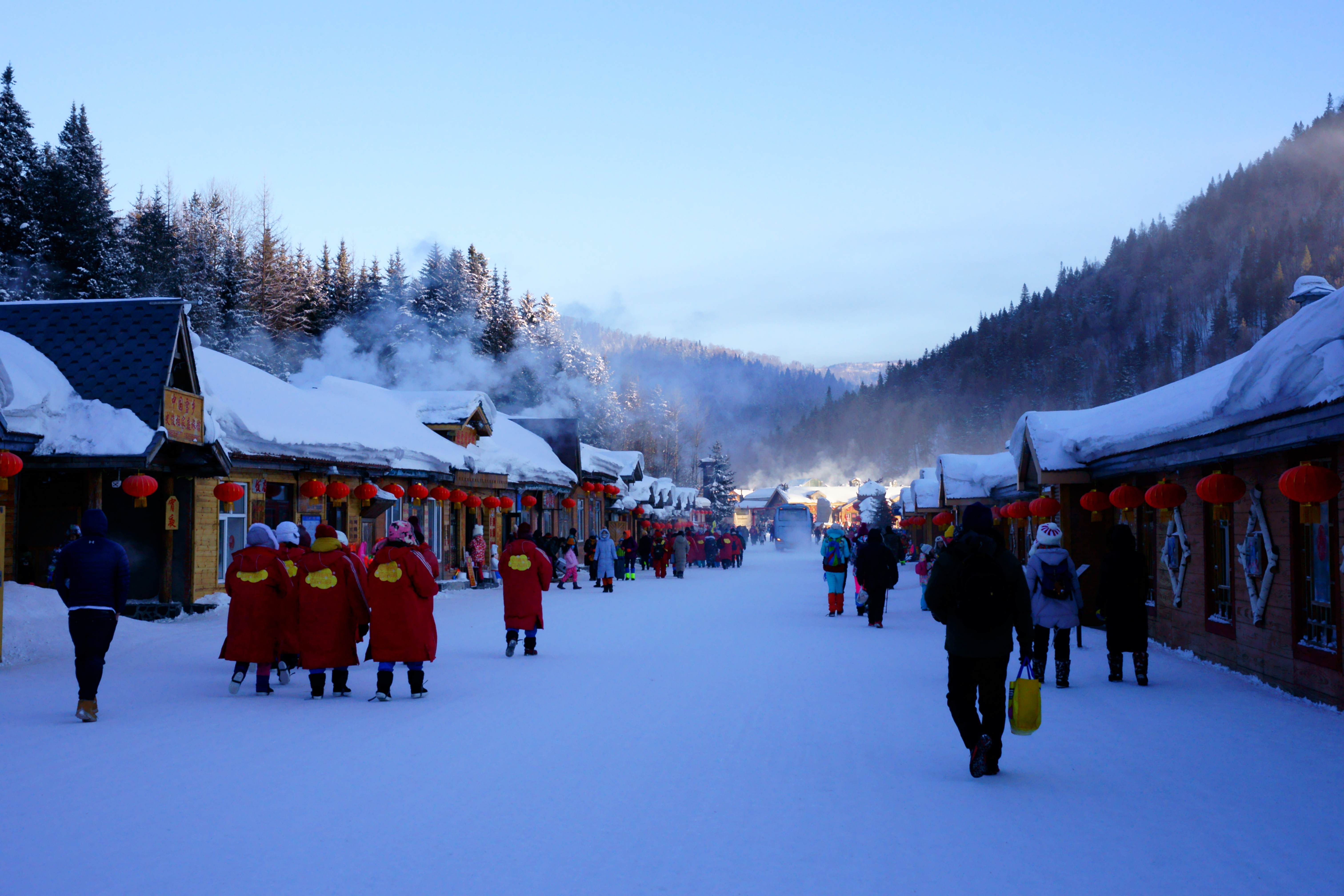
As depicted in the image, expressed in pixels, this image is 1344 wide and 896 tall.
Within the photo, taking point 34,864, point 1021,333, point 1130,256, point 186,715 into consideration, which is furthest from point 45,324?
point 1130,256

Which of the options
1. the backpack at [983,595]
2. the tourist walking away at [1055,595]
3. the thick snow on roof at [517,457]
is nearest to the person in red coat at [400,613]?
the backpack at [983,595]

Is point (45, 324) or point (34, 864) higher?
point (45, 324)

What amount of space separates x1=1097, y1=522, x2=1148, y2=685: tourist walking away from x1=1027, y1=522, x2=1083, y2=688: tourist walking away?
190 millimetres

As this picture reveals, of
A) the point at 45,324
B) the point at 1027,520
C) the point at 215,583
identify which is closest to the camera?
the point at 45,324

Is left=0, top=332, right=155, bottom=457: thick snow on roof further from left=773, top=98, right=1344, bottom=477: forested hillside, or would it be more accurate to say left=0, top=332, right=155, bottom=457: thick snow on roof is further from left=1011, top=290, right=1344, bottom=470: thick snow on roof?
left=773, top=98, right=1344, bottom=477: forested hillside

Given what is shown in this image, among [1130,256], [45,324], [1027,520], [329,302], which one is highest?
[1130,256]

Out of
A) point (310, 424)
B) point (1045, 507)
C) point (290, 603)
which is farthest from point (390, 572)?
point (310, 424)

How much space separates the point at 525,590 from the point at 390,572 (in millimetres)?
3359

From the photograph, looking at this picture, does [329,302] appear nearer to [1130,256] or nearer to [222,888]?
[222,888]

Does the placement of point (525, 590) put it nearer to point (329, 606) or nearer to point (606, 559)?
point (329, 606)

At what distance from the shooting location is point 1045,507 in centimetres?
1769

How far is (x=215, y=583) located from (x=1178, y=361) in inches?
5234

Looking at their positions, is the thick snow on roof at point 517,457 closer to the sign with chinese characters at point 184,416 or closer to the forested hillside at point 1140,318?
the sign with chinese characters at point 184,416

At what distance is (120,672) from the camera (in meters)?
11.8
